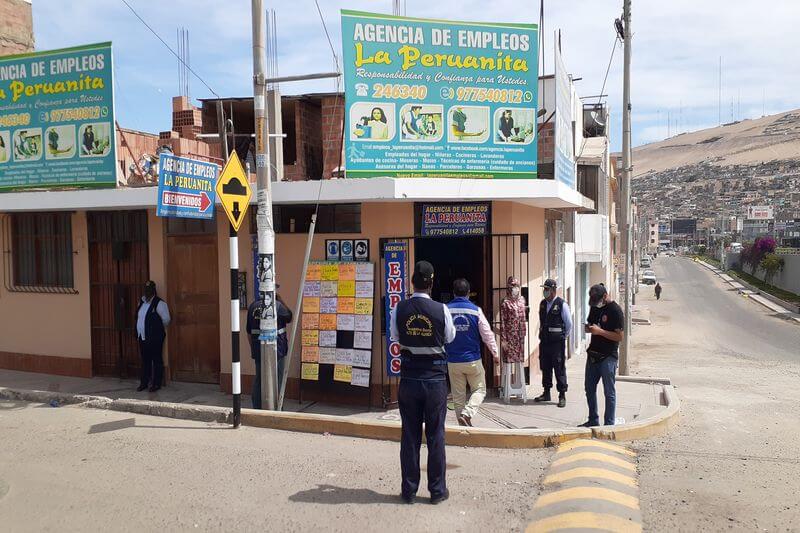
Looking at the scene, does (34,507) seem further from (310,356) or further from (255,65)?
(255,65)

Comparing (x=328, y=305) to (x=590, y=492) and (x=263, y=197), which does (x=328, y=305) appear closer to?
(x=263, y=197)

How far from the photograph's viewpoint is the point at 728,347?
2562 centimetres

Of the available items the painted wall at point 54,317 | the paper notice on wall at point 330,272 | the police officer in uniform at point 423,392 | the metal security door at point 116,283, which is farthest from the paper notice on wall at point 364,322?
the painted wall at point 54,317

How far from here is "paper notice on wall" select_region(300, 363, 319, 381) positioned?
9000mm

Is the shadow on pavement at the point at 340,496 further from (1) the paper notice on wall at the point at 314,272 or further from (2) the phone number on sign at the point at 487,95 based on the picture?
(2) the phone number on sign at the point at 487,95

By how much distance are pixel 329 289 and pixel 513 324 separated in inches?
99.5

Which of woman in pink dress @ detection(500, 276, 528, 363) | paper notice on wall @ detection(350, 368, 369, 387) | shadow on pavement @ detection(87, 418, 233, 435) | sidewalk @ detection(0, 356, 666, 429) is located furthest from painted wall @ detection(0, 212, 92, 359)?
woman in pink dress @ detection(500, 276, 528, 363)

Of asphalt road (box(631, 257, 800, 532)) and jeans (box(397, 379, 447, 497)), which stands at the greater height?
jeans (box(397, 379, 447, 497))

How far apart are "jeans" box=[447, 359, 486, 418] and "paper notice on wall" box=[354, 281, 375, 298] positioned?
5.98 feet

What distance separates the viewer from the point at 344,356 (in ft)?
29.1

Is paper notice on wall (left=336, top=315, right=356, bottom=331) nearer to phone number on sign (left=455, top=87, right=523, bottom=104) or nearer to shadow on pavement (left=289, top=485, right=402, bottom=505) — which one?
phone number on sign (left=455, top=87, right=523, bottom=104)

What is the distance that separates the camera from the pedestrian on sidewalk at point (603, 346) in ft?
24.3

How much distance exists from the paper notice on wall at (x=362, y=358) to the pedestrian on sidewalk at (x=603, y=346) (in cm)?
277

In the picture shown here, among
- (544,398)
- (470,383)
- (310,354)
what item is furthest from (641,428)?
(310,354)
